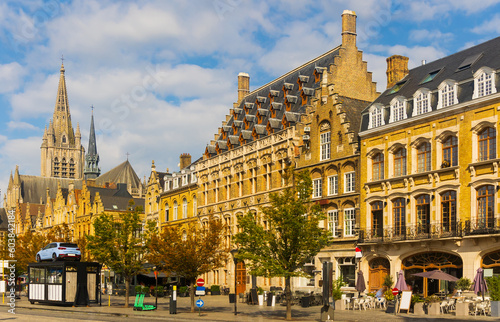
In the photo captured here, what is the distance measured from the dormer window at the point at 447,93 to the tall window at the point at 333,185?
10.8m

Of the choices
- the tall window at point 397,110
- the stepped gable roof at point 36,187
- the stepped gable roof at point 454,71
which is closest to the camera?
the stepped gable roof at point 454,71

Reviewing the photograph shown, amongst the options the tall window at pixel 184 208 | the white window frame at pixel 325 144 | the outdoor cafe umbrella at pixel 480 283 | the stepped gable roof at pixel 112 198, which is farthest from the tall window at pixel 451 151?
the stepped gable roof at pixel 112 198

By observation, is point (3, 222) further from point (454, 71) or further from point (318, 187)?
point (454, 71)

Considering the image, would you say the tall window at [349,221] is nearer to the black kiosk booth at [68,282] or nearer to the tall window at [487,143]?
the tall window at [487,143]

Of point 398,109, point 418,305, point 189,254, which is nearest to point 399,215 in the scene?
point 398,109

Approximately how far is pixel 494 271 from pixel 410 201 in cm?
739

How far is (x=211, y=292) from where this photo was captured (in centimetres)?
6269

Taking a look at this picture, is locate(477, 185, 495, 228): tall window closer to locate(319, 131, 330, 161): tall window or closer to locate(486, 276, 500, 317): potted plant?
locate(486, 276, 500, 317): potted plant

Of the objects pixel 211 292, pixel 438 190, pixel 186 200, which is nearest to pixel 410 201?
pixel 438 190

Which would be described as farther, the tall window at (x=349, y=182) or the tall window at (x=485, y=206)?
the tall window at (x=349, y=182)

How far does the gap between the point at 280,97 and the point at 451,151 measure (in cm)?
2463

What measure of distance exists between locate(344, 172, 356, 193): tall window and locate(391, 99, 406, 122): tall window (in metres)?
5.56

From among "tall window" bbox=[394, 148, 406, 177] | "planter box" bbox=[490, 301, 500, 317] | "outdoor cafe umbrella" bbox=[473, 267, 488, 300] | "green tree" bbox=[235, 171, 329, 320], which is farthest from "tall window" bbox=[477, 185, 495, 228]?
Answer: "green tree" bbox=[235, 171, 329, 320]

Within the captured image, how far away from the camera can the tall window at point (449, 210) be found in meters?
39.5
